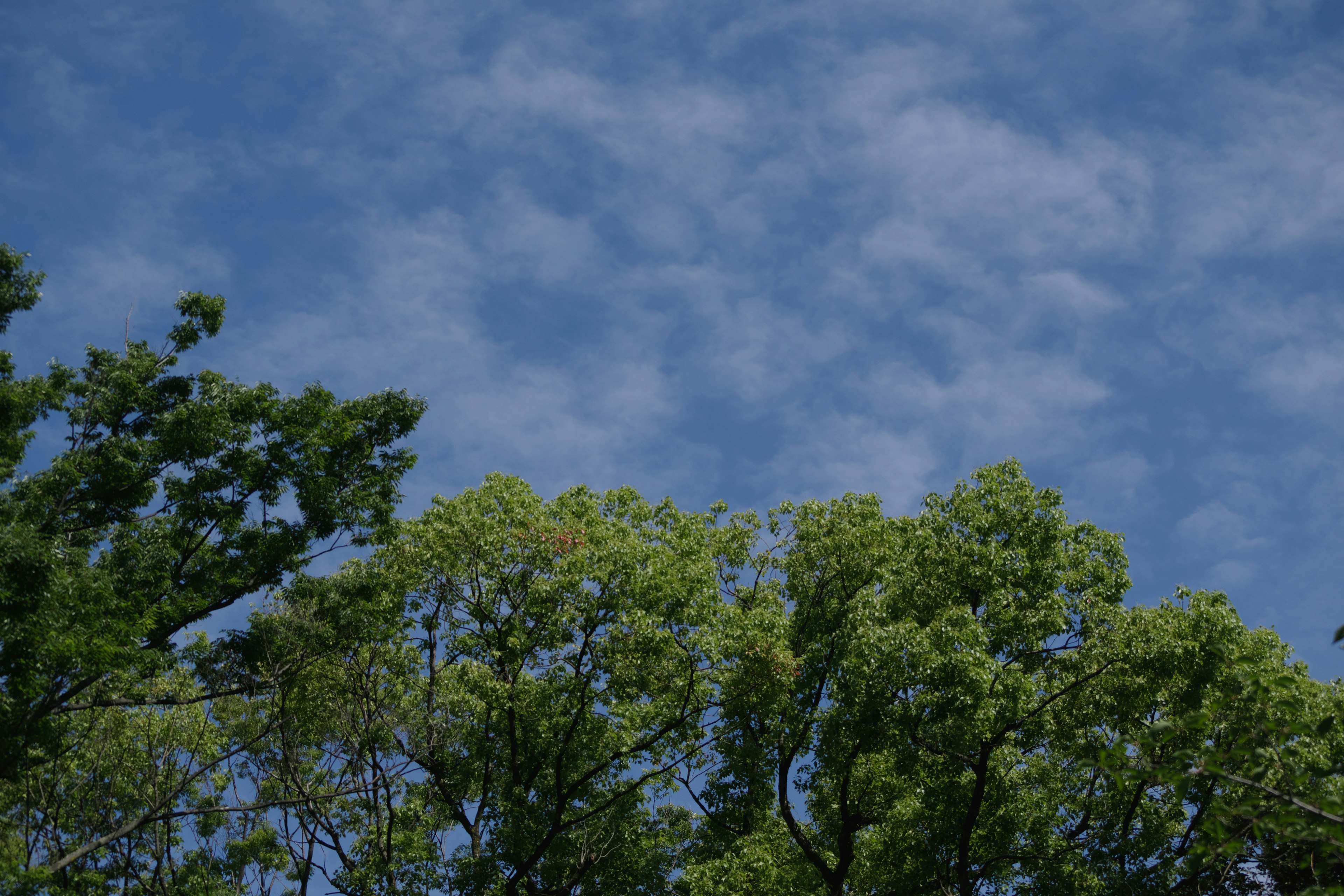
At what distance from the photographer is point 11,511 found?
1691 cm

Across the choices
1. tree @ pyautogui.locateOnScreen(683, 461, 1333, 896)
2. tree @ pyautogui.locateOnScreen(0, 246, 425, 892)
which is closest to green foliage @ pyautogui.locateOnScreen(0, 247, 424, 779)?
tree @ pyautogui.locateOnScreen(0, 246, 425, 892)

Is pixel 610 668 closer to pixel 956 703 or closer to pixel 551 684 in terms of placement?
pixel 551 684

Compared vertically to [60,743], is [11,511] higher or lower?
higher

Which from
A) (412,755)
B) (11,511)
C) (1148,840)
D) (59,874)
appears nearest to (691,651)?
(412,755)

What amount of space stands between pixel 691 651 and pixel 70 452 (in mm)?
13124

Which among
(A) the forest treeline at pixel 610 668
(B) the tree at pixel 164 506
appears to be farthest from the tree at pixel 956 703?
(B) the tree at pixel 164 506

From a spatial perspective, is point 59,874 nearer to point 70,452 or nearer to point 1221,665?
point 70,452

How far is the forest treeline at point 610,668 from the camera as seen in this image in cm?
1892

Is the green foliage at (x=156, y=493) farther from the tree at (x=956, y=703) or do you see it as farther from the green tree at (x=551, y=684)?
the tree at (x=956, y=703)

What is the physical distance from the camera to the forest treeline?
18922 mm

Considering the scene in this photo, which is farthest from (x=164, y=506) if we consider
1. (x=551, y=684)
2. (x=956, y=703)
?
(x=956, y=703)

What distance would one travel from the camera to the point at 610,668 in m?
21.0

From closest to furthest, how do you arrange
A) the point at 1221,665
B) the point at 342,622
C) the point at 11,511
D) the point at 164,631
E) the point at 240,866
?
the point at 11,511
the point at 1221,665
the point at 164,631
the point at 342,622
the point at 240,866

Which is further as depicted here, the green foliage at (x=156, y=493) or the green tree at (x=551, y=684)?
the green tree at (x=551, y=684)
